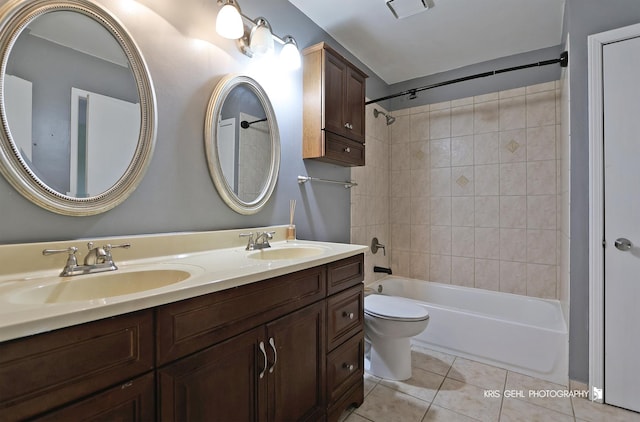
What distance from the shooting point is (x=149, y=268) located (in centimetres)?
107

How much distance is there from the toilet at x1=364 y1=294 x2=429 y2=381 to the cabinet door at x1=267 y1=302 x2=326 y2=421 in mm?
663

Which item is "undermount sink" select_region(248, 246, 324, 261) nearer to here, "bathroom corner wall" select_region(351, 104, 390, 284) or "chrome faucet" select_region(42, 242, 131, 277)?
"chrome faucet" select_region(42, 242, 131, 277)

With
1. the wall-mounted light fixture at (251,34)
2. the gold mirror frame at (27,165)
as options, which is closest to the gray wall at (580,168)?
the wall-mounted light fixture at (251,34)

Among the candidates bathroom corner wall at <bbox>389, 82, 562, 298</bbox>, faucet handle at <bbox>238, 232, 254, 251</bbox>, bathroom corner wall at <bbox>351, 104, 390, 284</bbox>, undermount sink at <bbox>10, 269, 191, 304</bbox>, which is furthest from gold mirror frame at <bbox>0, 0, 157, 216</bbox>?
bathroom corner wall at <bbox>389, 82, 562, 298</bbox>

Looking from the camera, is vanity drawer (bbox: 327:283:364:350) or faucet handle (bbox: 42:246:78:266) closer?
faucet handle (bbox: 42:246:78:266)

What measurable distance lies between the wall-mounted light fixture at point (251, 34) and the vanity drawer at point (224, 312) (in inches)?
46.9

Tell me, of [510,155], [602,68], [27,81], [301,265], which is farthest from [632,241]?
[27,81]

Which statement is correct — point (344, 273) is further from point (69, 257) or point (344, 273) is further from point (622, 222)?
point (622, 222)

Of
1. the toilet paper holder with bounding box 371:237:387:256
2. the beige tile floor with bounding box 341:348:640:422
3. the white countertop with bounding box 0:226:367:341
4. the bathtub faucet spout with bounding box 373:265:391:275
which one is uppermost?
the white countertop with bounding box 0:226:367:341

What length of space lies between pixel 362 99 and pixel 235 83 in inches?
41.2

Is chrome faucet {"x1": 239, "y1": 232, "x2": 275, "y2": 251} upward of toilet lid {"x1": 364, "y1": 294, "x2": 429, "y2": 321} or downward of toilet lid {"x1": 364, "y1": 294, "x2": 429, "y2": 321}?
upward

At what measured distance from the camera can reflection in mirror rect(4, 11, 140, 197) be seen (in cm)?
95

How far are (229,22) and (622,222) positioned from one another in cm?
226

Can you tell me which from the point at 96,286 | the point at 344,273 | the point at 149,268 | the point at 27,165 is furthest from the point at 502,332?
the point at 27,165
